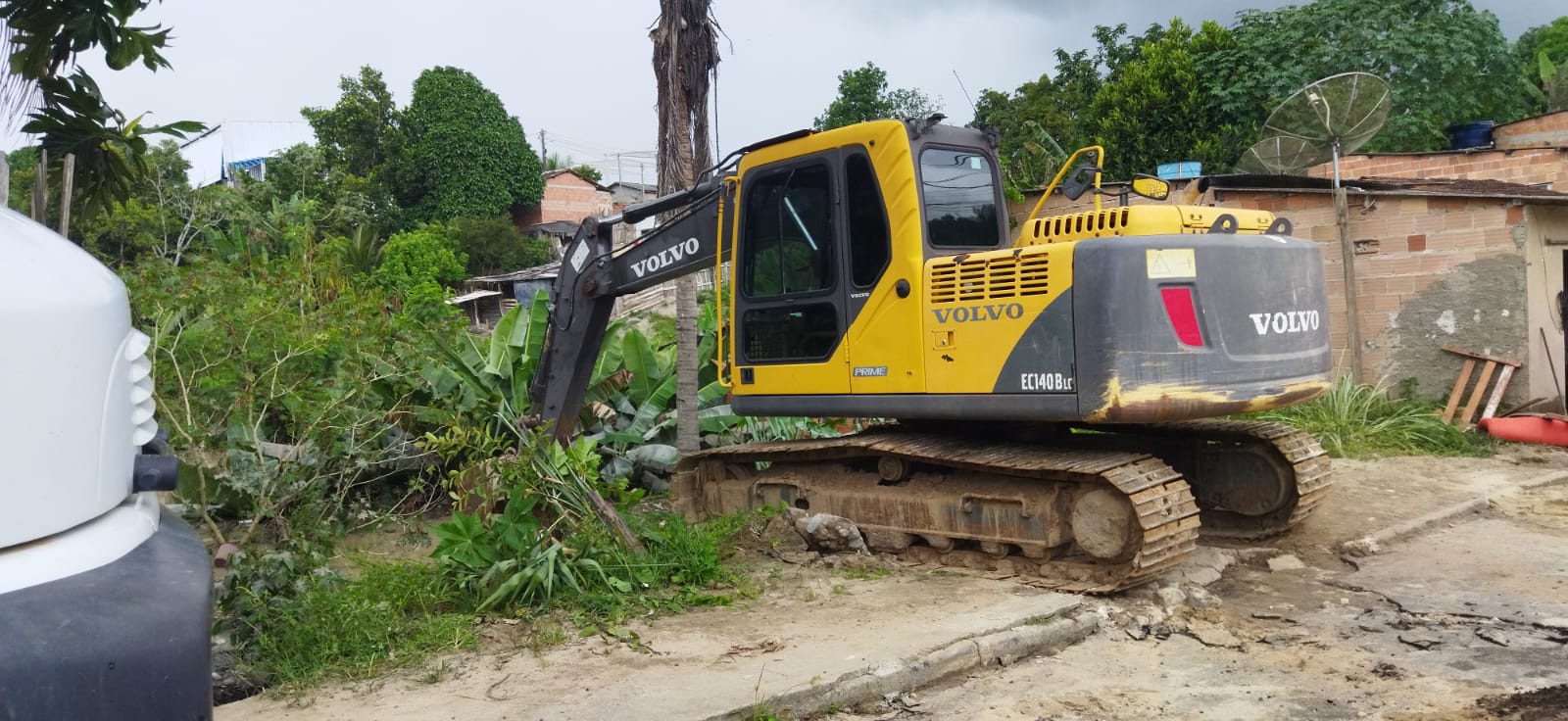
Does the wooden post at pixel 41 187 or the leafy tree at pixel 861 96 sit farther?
the leafy tree at pixel 861 96

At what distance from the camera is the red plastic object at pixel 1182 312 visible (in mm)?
6074

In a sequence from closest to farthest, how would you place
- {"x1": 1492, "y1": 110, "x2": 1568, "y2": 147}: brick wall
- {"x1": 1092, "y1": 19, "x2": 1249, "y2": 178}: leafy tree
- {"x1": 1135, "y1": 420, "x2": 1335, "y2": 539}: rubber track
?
1. {"x1": 1135, "y1": 420, "x2": 1335, "y2": 539}: rubber track
2. {"x1": 1492, "y1": 110, "x2": 1568, "y2": 147}: brick wall
3. {"x1": 1092, "y1": 19, "x2": 1249, "y2": 178}: leafy tree

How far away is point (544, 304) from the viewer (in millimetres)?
10672

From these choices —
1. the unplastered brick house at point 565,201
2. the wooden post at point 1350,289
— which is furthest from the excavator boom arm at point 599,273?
the unplastered brick house at point 565,201

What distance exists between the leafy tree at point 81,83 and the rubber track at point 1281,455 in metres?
6.10

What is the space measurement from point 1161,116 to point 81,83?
74.8 ft

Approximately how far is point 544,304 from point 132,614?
8639 millimetres

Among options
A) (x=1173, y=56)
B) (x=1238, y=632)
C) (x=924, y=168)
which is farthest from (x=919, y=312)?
(x=1173, y=56)

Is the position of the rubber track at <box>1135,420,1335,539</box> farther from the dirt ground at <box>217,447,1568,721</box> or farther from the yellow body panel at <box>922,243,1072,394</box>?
the yellow body panel at <box>922,243,1072,394</box>

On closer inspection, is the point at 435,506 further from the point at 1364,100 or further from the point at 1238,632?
the point at 1364,100

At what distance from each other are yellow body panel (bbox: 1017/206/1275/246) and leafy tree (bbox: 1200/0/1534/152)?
64.8ft

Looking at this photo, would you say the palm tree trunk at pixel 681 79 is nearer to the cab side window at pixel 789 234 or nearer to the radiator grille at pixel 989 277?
the cab side window at pixel 789 234

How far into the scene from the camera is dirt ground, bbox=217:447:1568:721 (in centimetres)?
466

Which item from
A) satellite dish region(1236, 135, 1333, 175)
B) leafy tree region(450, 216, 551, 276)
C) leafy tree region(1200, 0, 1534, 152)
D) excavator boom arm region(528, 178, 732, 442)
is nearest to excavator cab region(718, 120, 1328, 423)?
excavator boom arm region(528, 178, 732, 442)
